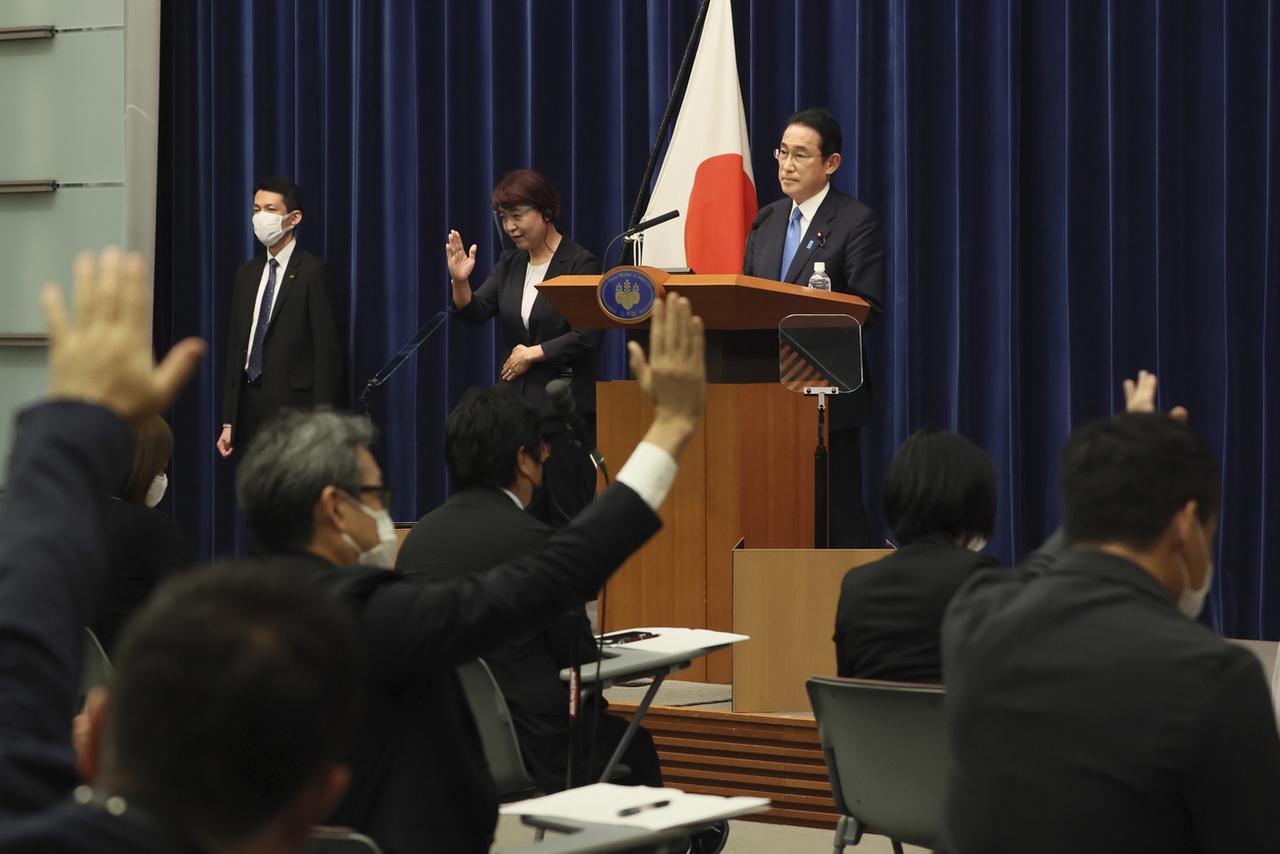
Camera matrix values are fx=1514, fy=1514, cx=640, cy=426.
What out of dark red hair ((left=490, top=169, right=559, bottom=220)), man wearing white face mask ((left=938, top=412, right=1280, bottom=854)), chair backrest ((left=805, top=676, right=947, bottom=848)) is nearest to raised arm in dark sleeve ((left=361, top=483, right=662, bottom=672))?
man wearing white face mask ((left=938, top=412, right=1280, bottom=854))

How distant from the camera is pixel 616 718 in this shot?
10.9 ft

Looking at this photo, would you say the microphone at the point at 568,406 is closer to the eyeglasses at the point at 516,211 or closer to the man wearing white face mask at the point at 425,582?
the man wearing white face mask at the point at 425,582

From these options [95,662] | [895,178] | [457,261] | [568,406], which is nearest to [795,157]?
[457,261]

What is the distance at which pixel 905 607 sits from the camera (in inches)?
107

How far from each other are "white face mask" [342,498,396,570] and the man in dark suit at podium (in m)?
2.66

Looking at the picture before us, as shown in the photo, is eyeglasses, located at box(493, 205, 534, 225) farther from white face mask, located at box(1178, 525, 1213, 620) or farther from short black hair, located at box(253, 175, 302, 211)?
white face mask, located at box(1178, 525, 1213, 620)

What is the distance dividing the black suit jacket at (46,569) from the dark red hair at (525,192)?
4.59 metres

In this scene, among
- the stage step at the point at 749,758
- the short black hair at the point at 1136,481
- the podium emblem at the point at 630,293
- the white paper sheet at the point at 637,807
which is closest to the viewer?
the short black hair at the point at 1136,481

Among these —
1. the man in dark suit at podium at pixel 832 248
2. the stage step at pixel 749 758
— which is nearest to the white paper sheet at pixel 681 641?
the stage step at pixel 749 758

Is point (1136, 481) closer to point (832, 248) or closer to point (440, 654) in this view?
point (440, 654)

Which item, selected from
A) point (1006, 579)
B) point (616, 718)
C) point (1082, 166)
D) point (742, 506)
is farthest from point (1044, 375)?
point (1006, 579)

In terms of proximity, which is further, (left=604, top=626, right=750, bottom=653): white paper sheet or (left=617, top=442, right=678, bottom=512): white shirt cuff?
(left=604, top=626, right=750, bottom=653): white paper sheet

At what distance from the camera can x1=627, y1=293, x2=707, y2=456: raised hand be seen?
5.49ft

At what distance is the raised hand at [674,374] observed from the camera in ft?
5.49
